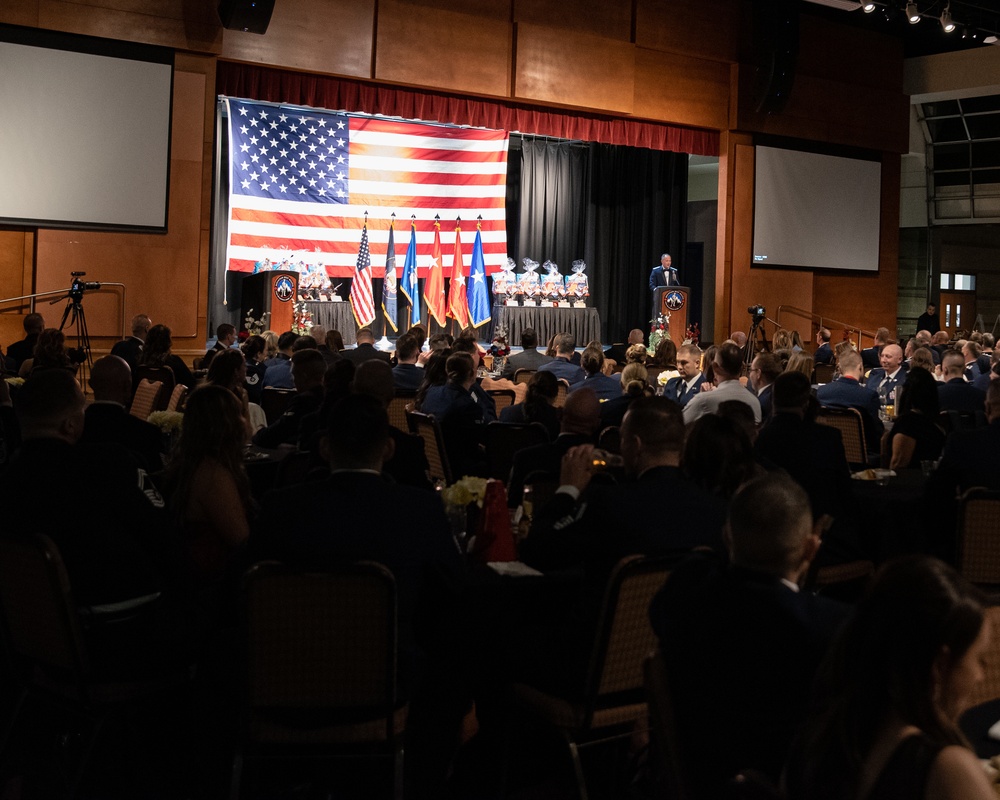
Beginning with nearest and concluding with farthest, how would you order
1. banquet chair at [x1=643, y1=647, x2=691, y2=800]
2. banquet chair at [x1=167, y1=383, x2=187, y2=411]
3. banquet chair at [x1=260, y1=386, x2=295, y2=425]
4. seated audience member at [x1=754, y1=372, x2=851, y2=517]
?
banquet chair at [x1=643, y1=647, x2=691, y2=800]
seated audience member at [x1=754, y1=372, x2=851, y2=517]
banquet chair at [x1=167, y1=383, x2=187, y2=411]
banquet chair at [x1=260, y1=386, x2=295, y2=425]

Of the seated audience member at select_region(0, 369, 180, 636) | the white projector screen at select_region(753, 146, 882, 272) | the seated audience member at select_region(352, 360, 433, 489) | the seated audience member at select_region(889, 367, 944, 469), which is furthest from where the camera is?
the white projector screen at select_region(753, 146, 882, 272)

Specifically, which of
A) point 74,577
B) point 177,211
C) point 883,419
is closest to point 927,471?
point 883,419

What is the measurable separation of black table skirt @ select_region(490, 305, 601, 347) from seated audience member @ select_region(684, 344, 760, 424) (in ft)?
32.9

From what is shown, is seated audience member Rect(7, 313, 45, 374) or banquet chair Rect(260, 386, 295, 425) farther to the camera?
seated audience member Rect(7, 313, 45, 374)

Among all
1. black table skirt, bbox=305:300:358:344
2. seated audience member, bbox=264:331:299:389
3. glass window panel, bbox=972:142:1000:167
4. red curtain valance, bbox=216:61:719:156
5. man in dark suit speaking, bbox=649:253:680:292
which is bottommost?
seated audience member, bbox=264:331:299:389

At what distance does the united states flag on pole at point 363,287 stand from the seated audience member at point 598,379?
8.05m

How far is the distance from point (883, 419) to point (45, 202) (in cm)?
872

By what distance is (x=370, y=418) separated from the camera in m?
2.87

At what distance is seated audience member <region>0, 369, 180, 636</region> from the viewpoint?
2990 millimetres

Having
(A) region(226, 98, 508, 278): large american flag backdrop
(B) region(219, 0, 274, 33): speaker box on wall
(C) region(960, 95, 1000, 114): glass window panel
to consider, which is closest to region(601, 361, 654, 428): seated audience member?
(B) region(219, 0, 274, 33): speaker box on wall

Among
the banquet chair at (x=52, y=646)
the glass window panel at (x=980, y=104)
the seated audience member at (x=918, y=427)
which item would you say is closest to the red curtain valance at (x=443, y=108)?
the glass window panel at (x=980, y=104)

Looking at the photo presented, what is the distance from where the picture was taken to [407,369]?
7973mm

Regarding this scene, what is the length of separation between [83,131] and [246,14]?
84.0 inches

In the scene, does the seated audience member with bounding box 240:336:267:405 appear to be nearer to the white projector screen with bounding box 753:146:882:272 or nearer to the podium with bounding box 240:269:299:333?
the podium with bounding box 240:269:299:333
